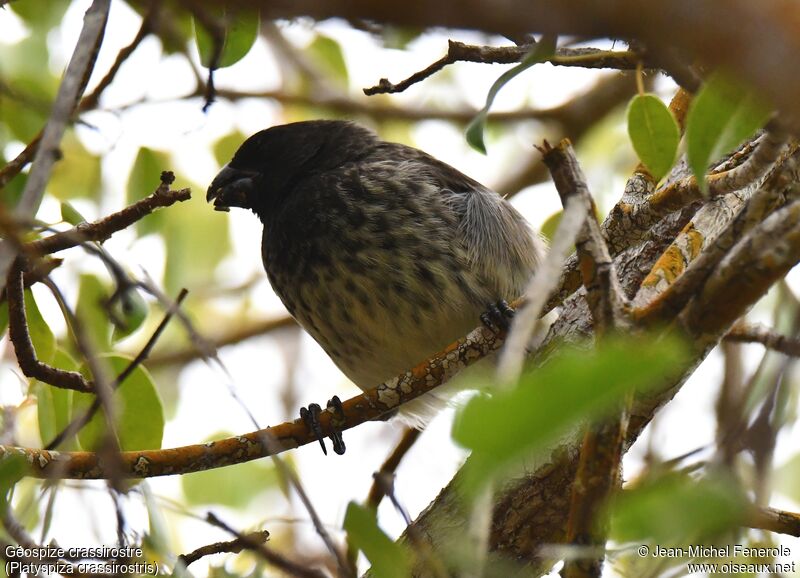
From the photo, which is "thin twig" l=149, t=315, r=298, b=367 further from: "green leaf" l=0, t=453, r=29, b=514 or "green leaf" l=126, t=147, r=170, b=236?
"green leaf" l=0, t=453, r=29, b=514

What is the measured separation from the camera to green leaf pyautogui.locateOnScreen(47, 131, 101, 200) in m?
4.42

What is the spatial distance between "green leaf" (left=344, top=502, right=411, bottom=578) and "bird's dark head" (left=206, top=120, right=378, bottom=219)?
263 cm

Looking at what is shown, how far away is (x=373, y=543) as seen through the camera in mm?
1631

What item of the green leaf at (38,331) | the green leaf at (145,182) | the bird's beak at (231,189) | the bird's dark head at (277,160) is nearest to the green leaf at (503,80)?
the green leaf at (38,331)

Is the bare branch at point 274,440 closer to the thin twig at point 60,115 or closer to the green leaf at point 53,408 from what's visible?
the green leaf at point 53,408

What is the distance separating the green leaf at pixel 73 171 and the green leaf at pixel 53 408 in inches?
71.8

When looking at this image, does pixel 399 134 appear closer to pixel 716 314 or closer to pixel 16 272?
pixel 16 272

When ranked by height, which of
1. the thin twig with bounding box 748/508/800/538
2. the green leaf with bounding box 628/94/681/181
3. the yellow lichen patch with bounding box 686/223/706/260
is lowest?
the thin twig with bounding box 748/508/800/538

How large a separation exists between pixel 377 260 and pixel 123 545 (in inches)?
68.6

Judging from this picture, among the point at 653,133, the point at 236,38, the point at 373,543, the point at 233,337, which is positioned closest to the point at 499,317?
the point at 653,133

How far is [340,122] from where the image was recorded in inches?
175

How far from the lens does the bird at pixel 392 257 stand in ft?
11.1

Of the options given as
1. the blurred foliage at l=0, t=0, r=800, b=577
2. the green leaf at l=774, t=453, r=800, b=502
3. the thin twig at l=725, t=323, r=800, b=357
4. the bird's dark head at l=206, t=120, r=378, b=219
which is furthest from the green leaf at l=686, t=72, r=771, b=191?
the bird's dark head at l=206, t=120, r=378, b=219

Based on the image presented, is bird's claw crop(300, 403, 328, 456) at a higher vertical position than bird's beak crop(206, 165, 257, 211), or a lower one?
lower
